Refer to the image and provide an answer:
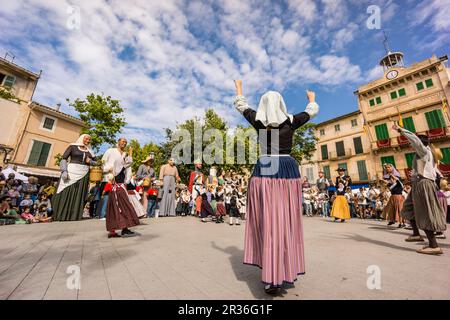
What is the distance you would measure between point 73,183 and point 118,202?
3.51 m

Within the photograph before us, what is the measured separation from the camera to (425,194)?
377 centimetres

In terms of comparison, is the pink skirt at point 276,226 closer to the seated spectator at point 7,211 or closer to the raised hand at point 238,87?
the raised hand at point 238,87

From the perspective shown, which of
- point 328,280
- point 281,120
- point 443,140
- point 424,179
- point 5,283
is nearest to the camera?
point 5,283

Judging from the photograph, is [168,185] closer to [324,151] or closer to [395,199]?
[395,199]

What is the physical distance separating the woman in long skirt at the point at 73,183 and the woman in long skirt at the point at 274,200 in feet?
21.5

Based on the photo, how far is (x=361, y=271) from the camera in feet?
7.95

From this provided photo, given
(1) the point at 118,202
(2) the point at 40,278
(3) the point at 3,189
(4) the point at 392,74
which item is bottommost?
(2) the point at 40,278

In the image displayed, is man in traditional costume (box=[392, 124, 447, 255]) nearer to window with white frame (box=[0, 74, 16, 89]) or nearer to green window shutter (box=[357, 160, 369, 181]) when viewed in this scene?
green window shutter (box=[357, 160, 369, 181])

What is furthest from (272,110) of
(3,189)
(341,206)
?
(3,189)

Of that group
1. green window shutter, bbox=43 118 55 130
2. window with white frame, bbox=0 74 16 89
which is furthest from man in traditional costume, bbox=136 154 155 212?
window with white frame, bbox=0 74 16 89
